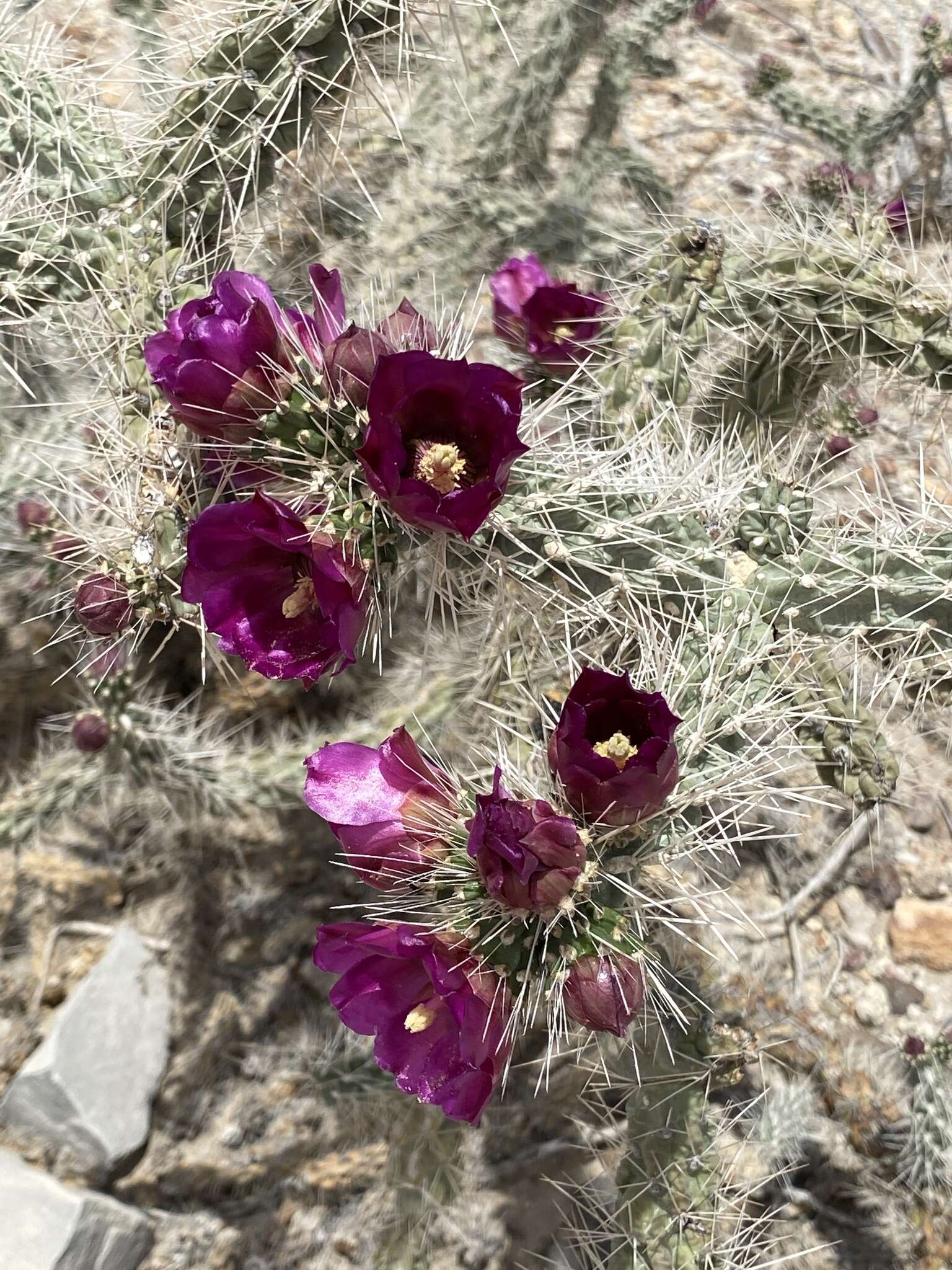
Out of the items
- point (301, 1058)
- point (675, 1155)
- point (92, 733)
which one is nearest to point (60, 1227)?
point (301, 1058)

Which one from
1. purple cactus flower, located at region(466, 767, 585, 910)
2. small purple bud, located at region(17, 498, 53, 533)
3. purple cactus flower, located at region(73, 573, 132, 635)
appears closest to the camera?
purple cactus flower, located at region(466, 767, 585, 910)

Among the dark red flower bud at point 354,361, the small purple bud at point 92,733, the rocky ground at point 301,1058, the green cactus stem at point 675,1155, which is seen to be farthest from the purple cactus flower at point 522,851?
the small purple bud at point 92,733

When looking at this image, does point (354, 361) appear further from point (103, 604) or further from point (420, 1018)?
point (420, 1018)

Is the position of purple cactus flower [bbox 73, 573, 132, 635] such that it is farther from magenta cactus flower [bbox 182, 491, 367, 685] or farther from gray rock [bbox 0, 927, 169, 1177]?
→ gray rock [bbox 0, 927, 169, 1177]

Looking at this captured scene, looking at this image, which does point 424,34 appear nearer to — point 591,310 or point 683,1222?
point 591,310

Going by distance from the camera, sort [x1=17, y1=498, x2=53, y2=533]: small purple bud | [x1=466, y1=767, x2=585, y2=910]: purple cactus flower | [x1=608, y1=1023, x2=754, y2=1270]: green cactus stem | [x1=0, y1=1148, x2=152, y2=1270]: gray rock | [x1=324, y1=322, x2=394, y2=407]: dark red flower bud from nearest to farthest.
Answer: [x1=466, y1=767, x2=585, y2=910]: purple cactus flower, [x1=324, y1=322, x2=394, y2=407]: dark red flower bud, [x1=608, y1=1023, x2=754, y2=1270]: green cactus stem, [x1=0, y1=1148, x2=152, y2=1270]: gray rock, [x1=17, y1=498, x2=53, y2=533]: small purple bud

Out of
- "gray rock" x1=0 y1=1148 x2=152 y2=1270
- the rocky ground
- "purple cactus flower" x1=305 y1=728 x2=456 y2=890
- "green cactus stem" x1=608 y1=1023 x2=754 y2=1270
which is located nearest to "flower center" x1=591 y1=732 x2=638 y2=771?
"purple cactus flower" x1=305 y1=728 x2=456 y2=890
